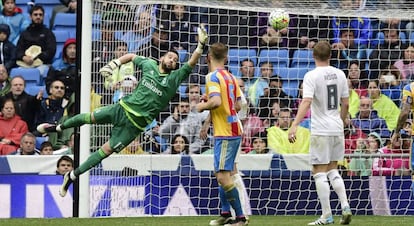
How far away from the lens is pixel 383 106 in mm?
15555

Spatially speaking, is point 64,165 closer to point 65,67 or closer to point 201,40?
point 201,40

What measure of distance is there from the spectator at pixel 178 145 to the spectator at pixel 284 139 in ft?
4.27

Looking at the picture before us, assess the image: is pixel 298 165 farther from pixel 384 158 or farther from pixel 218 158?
Result: pixel 218 158

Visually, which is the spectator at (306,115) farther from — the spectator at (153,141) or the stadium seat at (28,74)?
the stadium seat at (28,74)

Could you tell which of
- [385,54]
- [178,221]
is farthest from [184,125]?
[385,54]

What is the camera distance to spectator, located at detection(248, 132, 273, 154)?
583 inches

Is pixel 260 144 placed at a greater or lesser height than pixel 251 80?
lesser

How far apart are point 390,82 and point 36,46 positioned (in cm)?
646

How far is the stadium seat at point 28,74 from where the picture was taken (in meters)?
17.4

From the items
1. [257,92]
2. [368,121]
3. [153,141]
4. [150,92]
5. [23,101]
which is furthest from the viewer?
[23,101]

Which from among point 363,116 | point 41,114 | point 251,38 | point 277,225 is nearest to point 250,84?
point 251,38

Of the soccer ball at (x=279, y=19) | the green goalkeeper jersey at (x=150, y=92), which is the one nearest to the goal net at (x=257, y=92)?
the soccer ball at (x=279, y=19)

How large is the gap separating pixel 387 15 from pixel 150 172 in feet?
13.8

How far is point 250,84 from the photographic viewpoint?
15305 millimetres
